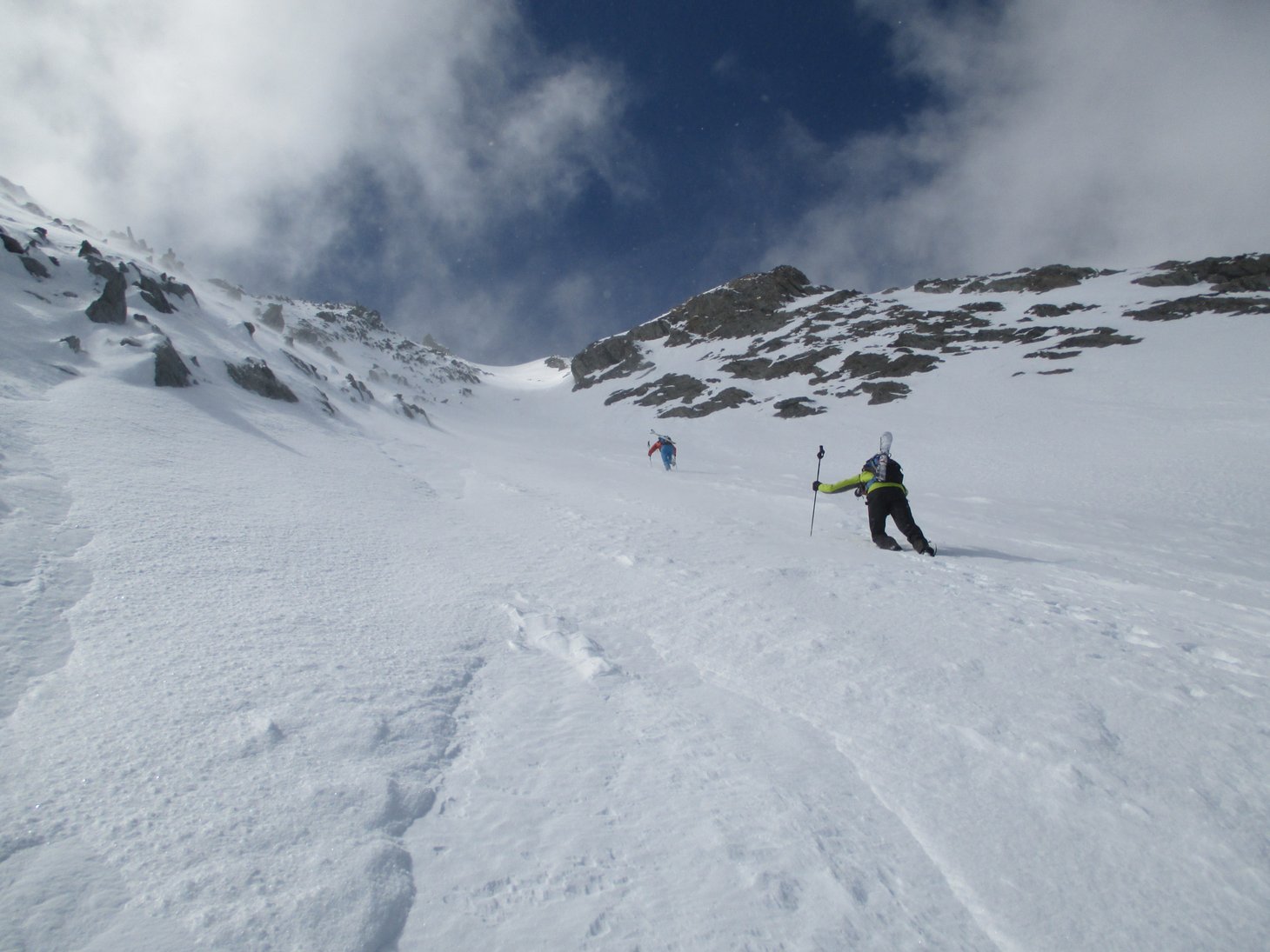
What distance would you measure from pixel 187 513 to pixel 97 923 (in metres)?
4.80

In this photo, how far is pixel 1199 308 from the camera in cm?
4372

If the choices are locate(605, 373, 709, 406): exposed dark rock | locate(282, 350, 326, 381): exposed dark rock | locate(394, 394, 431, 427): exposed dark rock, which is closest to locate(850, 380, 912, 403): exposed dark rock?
locate(605, 373, 709, 406): exposed dark rock

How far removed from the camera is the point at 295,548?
5.19 meters

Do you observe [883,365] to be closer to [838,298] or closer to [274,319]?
[838,298]

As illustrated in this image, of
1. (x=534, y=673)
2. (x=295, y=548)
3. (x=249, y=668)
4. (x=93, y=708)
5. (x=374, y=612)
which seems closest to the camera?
(x=93, y=708)

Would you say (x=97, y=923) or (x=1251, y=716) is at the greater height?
(x=1251, y=716)

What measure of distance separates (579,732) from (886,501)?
6.63 m

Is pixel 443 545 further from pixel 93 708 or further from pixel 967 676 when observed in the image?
pixel 967 676

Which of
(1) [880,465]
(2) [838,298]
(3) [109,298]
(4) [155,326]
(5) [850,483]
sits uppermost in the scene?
(2) [838,298]

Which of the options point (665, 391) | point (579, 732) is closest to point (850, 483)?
point (579, 732)

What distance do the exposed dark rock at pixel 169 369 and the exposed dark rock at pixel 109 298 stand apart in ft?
12.6

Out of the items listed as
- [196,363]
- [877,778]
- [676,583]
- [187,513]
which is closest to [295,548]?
[187,513]

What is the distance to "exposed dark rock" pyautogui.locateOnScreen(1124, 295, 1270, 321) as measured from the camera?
137 feet

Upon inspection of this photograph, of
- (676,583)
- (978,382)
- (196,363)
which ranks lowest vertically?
(676,583)
